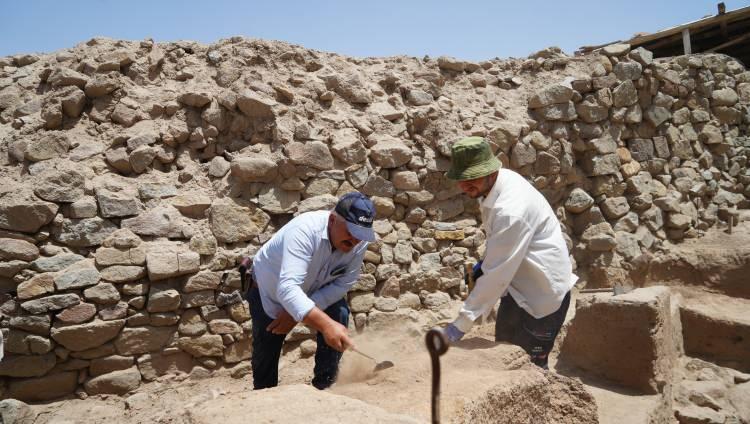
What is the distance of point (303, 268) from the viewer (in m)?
2.70

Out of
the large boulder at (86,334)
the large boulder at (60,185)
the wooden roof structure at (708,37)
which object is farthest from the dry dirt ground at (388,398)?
the wooden roof structure at (708,37)

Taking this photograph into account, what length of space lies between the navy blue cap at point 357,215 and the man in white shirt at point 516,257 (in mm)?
506

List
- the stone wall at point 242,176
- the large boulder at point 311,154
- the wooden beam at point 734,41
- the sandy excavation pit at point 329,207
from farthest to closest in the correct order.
→ the wooden beam at point 734,41, the large boulder at point 311,154, the stone wall at point 242,176, the sandy excavation pit at point 329,207

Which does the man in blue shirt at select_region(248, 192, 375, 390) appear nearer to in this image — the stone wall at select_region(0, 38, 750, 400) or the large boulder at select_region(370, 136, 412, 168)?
the stone wall at select_region(0, 38, 750, 400)

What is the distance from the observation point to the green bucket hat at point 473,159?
2693 millimetres

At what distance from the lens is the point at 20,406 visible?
11.5ft

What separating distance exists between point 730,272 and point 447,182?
3.17 m

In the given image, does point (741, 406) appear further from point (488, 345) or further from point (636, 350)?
point (488, 345)

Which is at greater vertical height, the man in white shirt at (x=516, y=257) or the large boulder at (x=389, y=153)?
the large boulder at (x=389, y=153)

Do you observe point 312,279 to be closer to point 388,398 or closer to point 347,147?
point 388,398

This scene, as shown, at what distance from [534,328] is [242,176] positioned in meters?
2.68

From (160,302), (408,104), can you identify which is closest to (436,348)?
(160,302)

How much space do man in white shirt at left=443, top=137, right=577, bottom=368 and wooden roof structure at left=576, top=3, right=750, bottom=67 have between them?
252 inches

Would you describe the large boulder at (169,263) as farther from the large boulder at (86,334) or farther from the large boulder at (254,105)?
the large boulder at (254,105)
